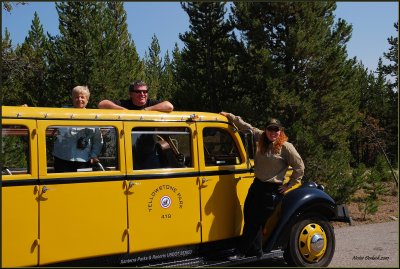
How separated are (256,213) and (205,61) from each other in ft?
51.8

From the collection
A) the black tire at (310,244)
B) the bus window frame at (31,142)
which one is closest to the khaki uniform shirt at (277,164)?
the black tire at (310,244)

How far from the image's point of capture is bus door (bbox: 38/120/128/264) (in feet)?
15.4

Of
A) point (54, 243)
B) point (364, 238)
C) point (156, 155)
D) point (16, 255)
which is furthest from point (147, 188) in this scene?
point (364, 238)

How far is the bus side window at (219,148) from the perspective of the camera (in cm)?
598

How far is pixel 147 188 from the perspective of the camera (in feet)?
17.3

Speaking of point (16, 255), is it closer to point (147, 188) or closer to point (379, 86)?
point (147, 188)

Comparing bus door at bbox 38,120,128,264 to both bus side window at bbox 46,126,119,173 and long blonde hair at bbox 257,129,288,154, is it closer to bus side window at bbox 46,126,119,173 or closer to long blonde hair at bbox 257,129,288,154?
bus side window at bbox 46,126,119,173

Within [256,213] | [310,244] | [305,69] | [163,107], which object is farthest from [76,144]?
[305,69]

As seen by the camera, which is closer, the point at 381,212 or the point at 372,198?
the point at 381,212

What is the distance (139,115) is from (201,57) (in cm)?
1626

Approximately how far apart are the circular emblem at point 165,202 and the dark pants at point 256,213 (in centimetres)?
108

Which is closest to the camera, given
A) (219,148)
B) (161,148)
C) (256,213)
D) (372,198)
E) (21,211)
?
(21,211)

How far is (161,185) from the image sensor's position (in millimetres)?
5367

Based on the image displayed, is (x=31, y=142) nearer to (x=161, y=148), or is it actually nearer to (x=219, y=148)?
(x=161, y=148)
